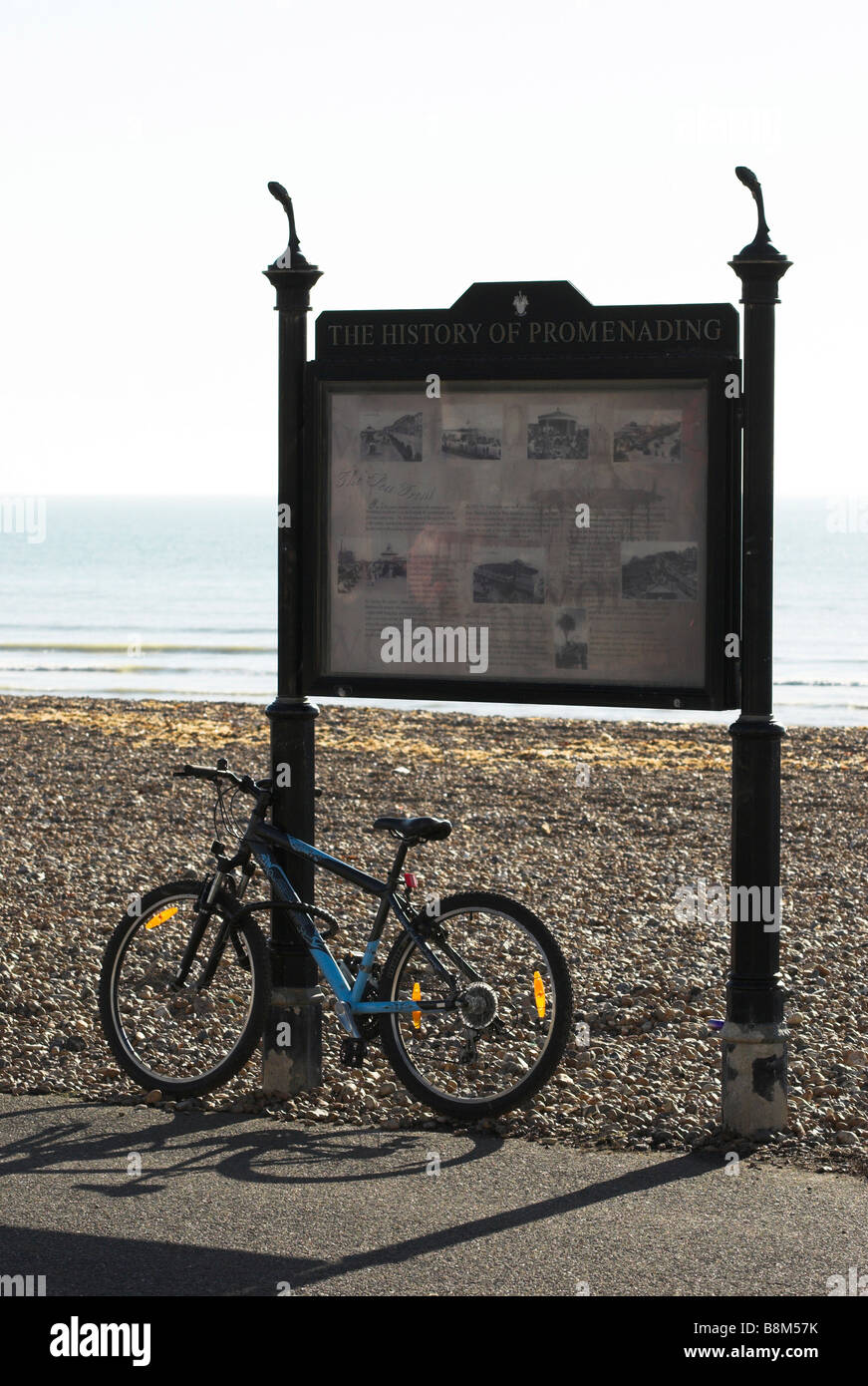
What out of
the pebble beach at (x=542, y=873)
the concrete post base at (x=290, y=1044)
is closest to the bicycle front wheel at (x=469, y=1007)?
the pebble beach at (x=542, y=873)

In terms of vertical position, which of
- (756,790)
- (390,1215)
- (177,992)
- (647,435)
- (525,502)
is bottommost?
(390,1215)

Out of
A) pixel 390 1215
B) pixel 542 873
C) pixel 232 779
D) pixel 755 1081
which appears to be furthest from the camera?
pixel 542 873

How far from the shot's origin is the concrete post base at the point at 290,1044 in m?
6.18

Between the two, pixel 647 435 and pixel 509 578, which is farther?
pixel 509 578

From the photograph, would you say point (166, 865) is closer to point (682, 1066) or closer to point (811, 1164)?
point (682, 1066)

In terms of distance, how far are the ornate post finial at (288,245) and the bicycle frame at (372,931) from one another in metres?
1.99

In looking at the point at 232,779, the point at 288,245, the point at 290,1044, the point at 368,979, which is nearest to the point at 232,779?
the point at 232,779

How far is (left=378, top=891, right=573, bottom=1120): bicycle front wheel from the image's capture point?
5754 mm

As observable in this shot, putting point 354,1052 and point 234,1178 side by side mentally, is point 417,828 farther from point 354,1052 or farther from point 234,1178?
point 234,1178

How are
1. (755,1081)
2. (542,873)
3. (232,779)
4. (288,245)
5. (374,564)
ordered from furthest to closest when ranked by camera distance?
1. (542,873)
2. (374,564)
3. (288,245)
4. (232,779)
5. (755,1081)

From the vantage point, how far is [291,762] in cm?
622

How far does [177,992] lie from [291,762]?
97 cm

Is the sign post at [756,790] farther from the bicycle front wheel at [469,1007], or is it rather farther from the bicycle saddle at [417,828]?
the bicycle saddle at [417,828]

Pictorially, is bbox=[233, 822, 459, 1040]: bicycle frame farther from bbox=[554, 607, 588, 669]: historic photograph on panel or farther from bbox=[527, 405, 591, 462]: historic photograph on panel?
bbox=[527, 405, 591, 462]: historic photograph on panel
